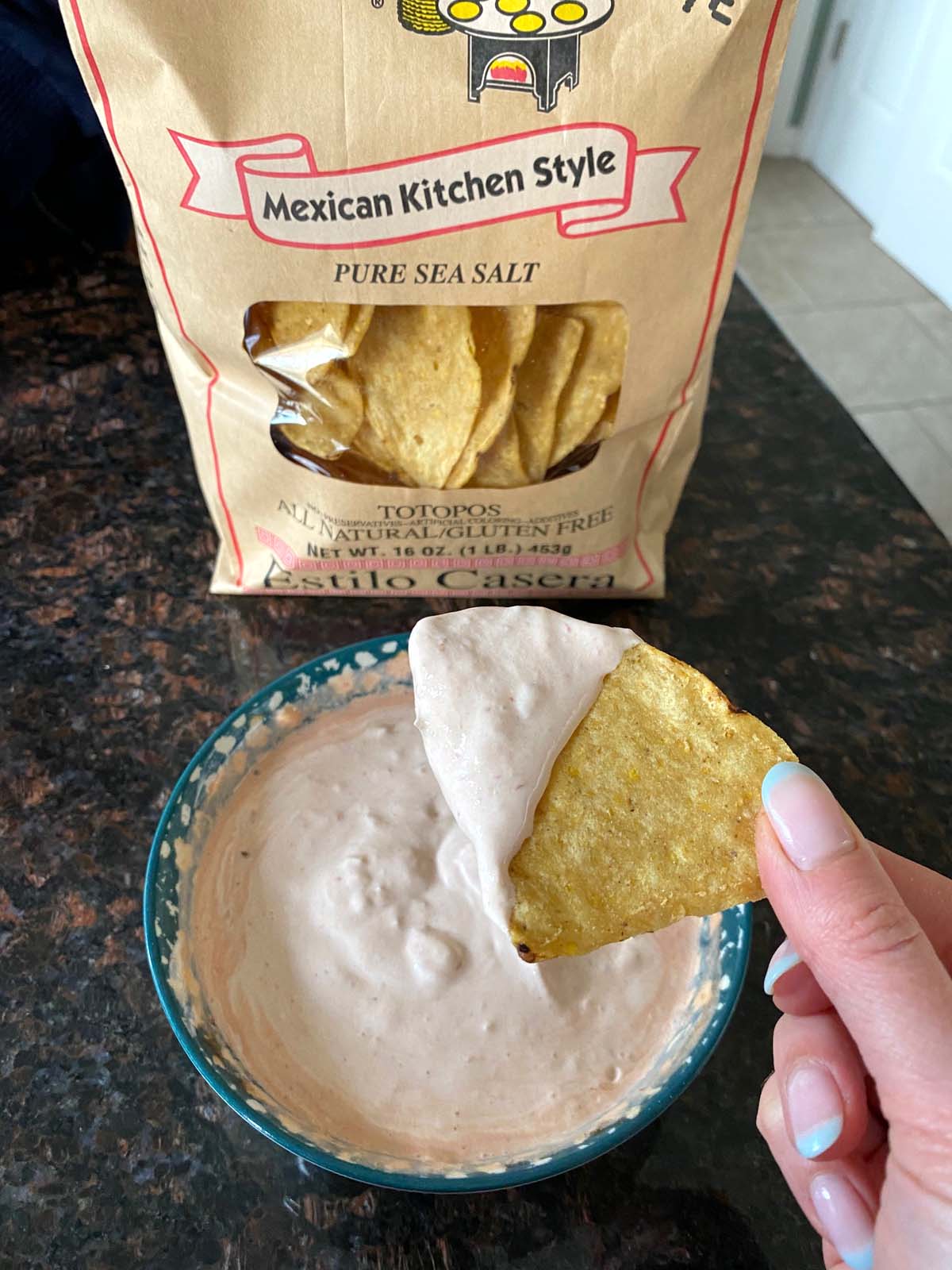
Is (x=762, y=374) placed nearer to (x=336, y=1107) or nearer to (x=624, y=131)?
(x=624, y=131)

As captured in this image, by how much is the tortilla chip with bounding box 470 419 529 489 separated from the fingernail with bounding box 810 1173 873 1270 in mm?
604

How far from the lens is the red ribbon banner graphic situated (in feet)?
2.38

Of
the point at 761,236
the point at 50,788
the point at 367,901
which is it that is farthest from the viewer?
the point at 761,236

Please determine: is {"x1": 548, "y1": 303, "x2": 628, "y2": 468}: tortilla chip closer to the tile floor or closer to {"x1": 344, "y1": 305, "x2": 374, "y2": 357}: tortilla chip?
{"x1": 344, "y1": 305, "x2": 374, "y2": 357}: tortilla chip

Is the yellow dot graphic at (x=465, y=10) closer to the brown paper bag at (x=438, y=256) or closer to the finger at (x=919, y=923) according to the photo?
the brown paper bag at (x=438, y=256)

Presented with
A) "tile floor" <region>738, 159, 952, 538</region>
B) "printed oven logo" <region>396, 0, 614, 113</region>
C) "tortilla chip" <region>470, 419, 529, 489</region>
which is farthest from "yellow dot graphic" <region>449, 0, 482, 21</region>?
"tile floor" <region>738, 159, 952, 538</region>

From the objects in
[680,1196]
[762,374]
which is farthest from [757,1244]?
[762,374]

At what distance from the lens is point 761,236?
2391 millimetres

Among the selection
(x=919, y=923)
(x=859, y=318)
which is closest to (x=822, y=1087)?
(x=919, y=923)

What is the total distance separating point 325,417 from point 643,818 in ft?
1.59

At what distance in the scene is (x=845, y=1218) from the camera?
0.59 metres

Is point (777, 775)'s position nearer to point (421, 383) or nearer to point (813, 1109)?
point (813, 1109)

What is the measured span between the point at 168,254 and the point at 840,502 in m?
0.81

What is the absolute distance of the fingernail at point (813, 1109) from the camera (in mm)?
602
